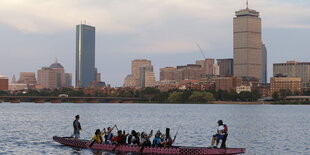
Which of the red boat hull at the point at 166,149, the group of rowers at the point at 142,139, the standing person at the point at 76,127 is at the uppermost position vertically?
the standing person at the point at 76,127

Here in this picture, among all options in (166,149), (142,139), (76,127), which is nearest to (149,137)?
(142,139)

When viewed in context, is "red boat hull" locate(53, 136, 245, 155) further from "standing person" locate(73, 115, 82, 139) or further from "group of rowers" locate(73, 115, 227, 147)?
"standing person" locate(73, 115, 82, 139)

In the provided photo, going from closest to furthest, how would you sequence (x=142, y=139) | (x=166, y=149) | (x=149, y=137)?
(x=166, y=149) < (x=142, y=139) < (x=149, y=137)

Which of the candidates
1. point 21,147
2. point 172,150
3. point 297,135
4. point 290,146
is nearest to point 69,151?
point 21,147

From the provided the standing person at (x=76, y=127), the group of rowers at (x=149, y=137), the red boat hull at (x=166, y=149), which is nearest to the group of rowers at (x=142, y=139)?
the group of rowers at (x=149, y=137)

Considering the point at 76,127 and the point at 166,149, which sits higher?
the point at 76,127

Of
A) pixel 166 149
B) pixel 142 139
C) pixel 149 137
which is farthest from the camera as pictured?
pixel 149 137

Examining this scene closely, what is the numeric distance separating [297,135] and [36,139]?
120 feet

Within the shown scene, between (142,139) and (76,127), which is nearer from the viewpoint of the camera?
(142,139)

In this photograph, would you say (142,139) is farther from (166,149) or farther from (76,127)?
(76,127)

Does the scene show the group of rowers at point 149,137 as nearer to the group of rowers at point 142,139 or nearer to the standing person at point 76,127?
the group of rowers at point 142,139

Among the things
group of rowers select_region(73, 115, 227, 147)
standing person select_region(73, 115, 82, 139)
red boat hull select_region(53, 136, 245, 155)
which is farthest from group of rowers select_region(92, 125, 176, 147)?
standing person select_region(73, 115, 82, 139)

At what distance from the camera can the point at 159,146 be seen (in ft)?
160

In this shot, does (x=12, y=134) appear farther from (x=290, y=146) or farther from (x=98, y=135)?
(x=290, y=146)
